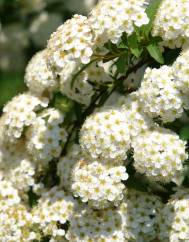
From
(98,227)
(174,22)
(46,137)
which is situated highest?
(174,22)

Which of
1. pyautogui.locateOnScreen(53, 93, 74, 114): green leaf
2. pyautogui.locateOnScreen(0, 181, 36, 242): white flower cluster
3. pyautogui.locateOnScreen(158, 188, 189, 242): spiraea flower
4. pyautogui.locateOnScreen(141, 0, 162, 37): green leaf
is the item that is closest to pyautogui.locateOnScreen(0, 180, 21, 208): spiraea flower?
pyautogui.locateOnScreen(0, 181, 36, 242): white flower cluster

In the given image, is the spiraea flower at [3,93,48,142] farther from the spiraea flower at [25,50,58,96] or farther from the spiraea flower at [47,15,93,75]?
the spiraea flower at [47,15,93,75]

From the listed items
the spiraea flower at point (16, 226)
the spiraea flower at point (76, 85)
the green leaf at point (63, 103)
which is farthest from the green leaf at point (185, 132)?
the spiraea flower at point (16, 226)

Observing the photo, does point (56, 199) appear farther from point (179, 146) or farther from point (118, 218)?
point (179, 146)

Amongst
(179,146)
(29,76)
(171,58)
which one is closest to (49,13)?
(29,76)

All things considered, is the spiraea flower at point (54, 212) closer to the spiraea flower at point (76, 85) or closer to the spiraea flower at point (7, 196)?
the spiraea flower at point (7, 196)

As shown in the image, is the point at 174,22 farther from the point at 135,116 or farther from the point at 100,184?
the point at 100,184

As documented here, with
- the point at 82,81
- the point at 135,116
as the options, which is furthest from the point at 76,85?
the point at 135,116
